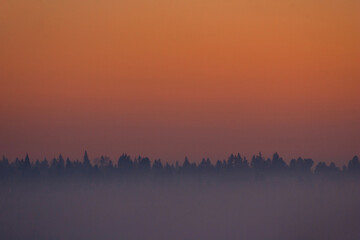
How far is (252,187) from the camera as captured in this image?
518 feet

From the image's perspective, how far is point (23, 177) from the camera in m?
149

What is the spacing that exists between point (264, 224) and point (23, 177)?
5077cm

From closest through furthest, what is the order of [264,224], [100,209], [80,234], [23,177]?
[80,234], [264,224], [100,209], [23,177]

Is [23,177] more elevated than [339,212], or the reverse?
[23,177]

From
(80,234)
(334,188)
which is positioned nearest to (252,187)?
(334,188)

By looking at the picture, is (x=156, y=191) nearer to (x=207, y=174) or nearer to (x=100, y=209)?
(x=207, y=174)

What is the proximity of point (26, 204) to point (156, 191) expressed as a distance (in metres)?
25.1

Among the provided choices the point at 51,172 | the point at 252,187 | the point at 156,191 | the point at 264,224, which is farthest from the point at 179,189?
the point at 264,224

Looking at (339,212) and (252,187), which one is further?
(252,187)

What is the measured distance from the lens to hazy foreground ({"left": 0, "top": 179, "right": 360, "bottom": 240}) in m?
110

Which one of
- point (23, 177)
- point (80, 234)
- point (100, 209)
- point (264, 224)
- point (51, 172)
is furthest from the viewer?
point (51, 172)

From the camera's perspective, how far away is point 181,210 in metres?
137

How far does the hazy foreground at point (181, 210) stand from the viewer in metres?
110

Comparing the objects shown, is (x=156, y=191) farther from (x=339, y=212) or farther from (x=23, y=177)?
(x=339, y=212)
